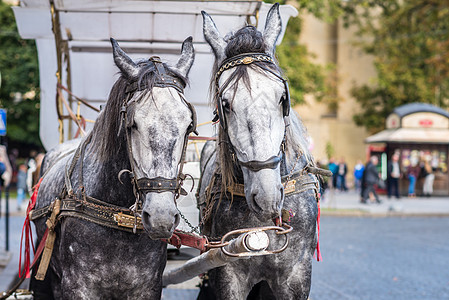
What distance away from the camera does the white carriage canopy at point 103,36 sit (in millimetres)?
5738

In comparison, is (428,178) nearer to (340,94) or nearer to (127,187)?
(340,94)

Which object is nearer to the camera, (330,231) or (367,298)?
(367,298)

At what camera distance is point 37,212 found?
4309 millimetres

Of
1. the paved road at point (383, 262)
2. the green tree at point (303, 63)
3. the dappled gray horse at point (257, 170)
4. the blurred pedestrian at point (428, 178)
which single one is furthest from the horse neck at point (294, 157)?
the blurred pedestrian at point (428, 178)

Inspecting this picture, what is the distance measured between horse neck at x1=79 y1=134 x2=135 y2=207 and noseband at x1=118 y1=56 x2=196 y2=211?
0.36 feet

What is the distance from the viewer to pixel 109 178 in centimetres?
345

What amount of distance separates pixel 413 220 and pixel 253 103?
15.3m

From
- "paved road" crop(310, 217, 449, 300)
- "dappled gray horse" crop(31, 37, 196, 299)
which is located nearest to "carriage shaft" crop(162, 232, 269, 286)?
"dappled gray horse" crop(31, 37, 196, 299)

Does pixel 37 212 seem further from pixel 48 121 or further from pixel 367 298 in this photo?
pixel 367 298

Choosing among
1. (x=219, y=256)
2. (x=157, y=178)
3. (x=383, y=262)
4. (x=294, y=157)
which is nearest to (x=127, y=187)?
(x=157, y=178)

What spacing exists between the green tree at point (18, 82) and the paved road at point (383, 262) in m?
16.3

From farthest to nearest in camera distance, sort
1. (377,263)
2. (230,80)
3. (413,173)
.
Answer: (413,173), (377,263), (230,80)

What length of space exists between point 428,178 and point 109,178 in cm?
2359

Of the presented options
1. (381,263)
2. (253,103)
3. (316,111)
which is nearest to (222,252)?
(253,103)
